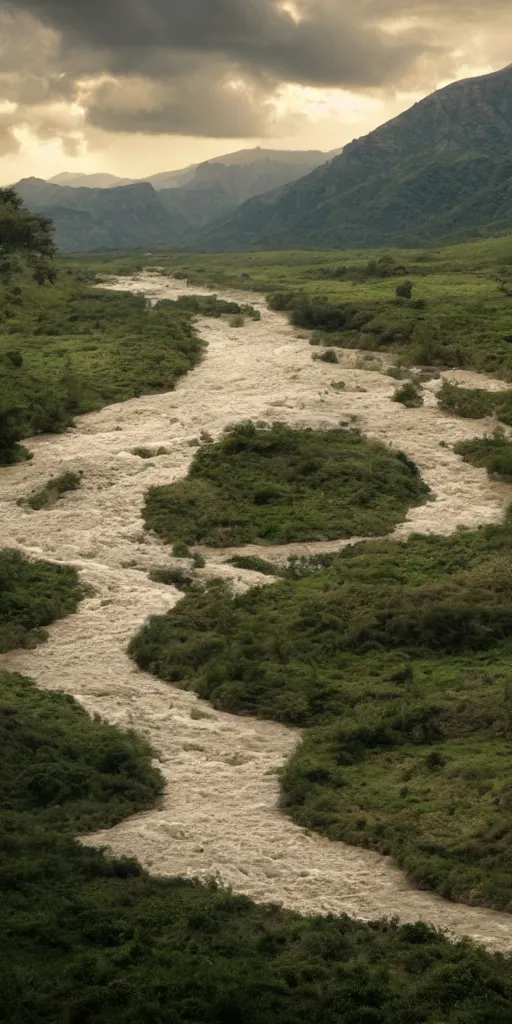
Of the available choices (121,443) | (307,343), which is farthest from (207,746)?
(307,343)

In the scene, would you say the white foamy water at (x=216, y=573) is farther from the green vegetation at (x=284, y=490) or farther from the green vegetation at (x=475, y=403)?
the green vegetation at (x=284, y=490)

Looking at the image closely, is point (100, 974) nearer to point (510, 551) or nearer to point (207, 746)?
point (207, 746)

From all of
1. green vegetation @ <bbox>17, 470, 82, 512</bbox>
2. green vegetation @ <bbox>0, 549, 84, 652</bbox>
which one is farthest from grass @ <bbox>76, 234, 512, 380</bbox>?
green vegetation @ <bbox>0, 549, 84, 652</bbox>

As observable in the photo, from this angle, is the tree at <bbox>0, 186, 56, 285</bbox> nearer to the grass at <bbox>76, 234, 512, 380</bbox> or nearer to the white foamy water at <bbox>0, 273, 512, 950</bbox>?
the white foamy water at <bbox>0, 273, 512, 950</bbox>

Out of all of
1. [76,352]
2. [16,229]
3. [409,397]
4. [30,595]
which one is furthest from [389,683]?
[76,352]

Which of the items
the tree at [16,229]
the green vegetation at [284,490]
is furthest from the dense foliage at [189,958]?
the tree at [16,229]

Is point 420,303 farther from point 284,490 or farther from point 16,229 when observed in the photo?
point 284,490

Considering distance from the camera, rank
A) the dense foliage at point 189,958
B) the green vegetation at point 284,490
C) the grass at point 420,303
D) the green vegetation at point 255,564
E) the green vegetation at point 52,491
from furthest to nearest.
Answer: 1. the grass at point 420,303
2. the green vegetation at point 52,491
3. the green vegetation at point 284,490
4. the green vegetation at point 255,564
5. the dense foliage at point 189,958
